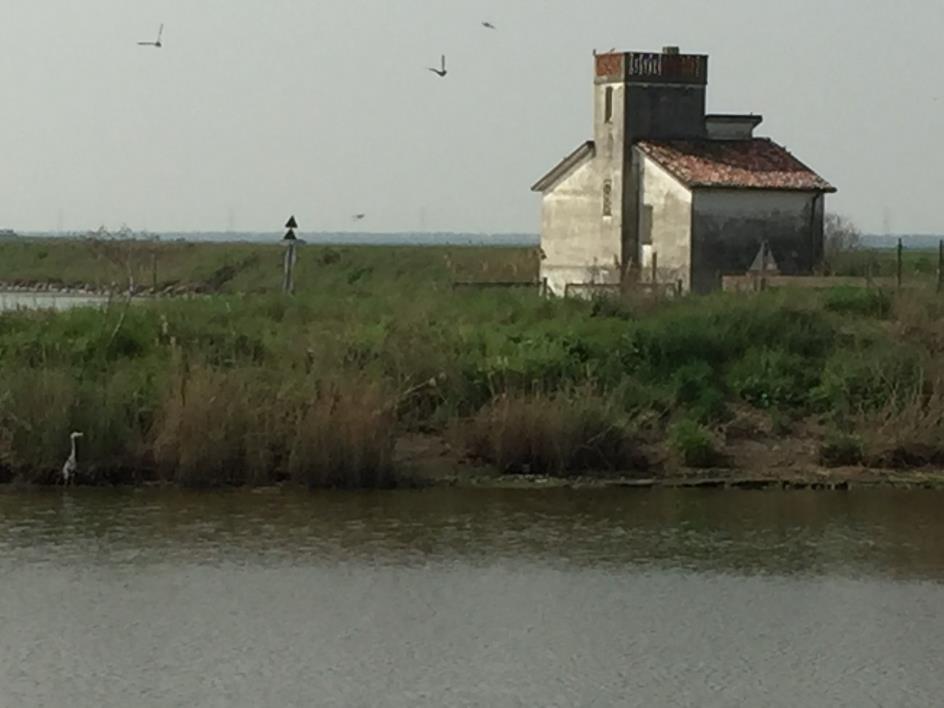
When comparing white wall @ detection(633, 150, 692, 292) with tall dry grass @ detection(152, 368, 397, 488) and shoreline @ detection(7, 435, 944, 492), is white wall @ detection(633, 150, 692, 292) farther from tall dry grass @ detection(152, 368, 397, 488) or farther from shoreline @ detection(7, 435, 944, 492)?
tall dry grass @ detection(152, 368, 397, 488)

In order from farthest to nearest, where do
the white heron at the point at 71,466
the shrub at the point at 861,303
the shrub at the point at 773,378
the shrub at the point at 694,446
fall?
the shrub at the point at 861,303, the shrub at the point at 773,378, the shrub at the point at 694,446, the white heron at the point at 71,466

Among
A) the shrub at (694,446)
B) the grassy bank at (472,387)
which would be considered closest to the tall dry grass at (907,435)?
the grassy bank at (472,387)

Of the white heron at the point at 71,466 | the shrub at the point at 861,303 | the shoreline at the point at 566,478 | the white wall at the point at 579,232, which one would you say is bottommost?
the shoreline at the point at 566,478

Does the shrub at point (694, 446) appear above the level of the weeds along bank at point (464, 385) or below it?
below

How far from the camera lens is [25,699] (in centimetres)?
1463

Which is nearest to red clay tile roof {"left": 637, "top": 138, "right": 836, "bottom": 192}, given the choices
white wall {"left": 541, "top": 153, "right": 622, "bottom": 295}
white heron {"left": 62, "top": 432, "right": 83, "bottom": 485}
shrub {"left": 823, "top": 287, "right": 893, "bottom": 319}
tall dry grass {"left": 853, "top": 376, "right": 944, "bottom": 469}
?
white wall {"left": 541, "top": 153, "right": 622, "bottom": 295}

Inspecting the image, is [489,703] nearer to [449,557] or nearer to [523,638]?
[523,638]

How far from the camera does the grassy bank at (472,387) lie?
80.0 feet

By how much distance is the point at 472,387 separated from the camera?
88.7 ft

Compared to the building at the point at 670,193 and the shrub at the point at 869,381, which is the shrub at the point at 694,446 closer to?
the shrub at the point at 869,381

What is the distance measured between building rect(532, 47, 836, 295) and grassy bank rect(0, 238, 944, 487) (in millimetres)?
7373

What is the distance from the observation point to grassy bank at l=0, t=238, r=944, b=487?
24.4 meters

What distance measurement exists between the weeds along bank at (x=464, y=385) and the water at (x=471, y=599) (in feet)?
2.75

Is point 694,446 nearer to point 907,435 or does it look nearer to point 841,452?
point 841,452
